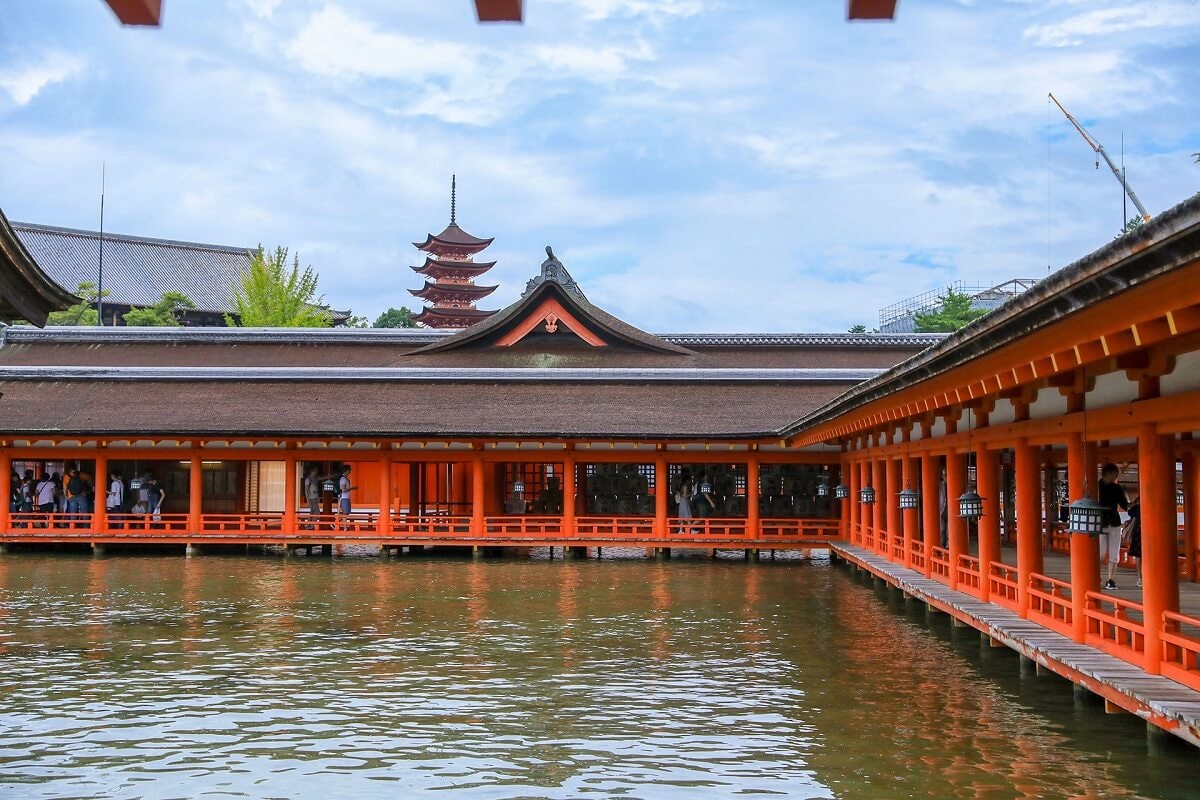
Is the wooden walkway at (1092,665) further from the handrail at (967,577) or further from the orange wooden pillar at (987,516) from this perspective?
the orange wooden pillar at (987,516)

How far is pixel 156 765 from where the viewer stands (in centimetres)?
967

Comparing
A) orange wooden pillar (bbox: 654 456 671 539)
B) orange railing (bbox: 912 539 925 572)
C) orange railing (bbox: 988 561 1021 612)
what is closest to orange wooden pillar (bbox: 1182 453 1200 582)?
orange railing (bbox: 988 561 1021 612)

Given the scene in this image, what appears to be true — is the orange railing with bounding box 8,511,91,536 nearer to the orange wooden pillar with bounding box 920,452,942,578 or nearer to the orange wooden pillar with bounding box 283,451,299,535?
the orange wooden pillar with bounding box 283,451,299,535

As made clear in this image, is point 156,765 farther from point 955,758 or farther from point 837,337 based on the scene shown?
point 837,337

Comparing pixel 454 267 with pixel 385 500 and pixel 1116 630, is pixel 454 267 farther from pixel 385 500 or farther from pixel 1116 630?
pixel 1116 630

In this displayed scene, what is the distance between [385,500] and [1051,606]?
18.6m

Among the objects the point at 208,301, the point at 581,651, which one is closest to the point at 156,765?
the point at 581,651

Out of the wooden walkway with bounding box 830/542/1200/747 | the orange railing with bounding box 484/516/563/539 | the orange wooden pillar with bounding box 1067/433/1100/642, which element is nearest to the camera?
the wooden walkway with bounding box 830/542/1200/747

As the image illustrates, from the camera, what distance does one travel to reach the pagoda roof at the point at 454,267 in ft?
231

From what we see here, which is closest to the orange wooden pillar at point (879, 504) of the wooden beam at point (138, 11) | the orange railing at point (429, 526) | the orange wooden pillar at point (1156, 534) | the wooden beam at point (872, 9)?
the orange railing at point (429, 526)

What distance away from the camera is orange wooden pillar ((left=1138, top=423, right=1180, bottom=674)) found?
987 centimetres

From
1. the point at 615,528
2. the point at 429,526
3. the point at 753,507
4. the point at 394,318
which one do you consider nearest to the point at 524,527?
the point at 615,528

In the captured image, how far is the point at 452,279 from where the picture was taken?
72.0 metres

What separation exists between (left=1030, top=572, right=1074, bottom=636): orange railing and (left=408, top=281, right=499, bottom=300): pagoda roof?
58.9m
